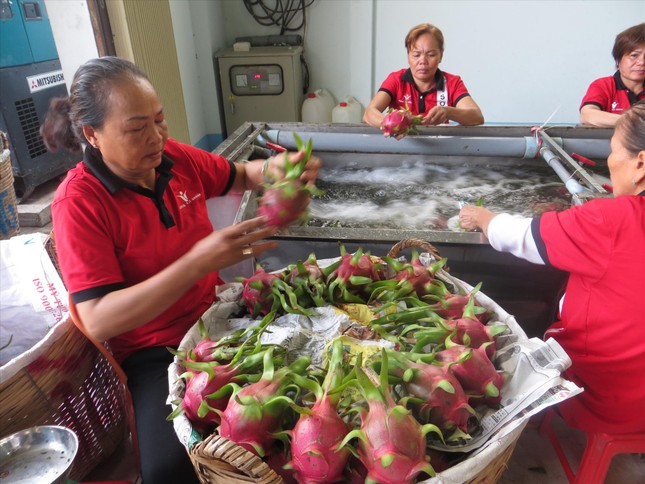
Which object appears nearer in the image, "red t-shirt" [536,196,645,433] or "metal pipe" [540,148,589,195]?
"red t-shirt" [536,196,645,433]

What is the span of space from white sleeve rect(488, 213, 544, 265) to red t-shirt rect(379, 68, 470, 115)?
159 cm

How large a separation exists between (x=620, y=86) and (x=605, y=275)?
6.85 ft

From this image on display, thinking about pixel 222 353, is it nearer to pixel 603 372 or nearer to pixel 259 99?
pixel 603 372

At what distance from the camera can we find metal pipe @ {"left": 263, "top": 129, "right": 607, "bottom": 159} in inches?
102

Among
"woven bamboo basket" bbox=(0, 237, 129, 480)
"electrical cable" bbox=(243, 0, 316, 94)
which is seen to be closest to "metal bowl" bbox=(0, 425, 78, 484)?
"woven bamboo basket" bbox=(0, 237, 129, 480)

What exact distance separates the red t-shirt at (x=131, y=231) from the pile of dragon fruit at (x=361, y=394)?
319mm

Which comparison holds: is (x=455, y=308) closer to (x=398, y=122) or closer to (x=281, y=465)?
(x=281, y=465)

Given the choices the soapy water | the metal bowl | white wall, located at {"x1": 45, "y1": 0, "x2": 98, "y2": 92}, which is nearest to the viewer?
the metal bowl

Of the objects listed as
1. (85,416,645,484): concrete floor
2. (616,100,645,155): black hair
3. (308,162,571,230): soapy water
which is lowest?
(85,416,645,484): concrete floor

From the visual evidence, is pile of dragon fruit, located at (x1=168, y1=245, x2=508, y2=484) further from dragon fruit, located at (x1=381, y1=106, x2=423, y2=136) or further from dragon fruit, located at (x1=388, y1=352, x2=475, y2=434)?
dragon fruit, located at (x1=381, y1=106, x2=423, y2=136)

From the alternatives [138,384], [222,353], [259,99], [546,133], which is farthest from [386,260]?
[259,99]

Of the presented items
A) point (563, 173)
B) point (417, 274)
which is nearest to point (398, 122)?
point (563, 173)

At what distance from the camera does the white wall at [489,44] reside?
4707mm

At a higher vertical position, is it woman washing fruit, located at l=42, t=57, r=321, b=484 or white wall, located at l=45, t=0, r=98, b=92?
white wall, located at l=45, t=0, r=98, b=92
